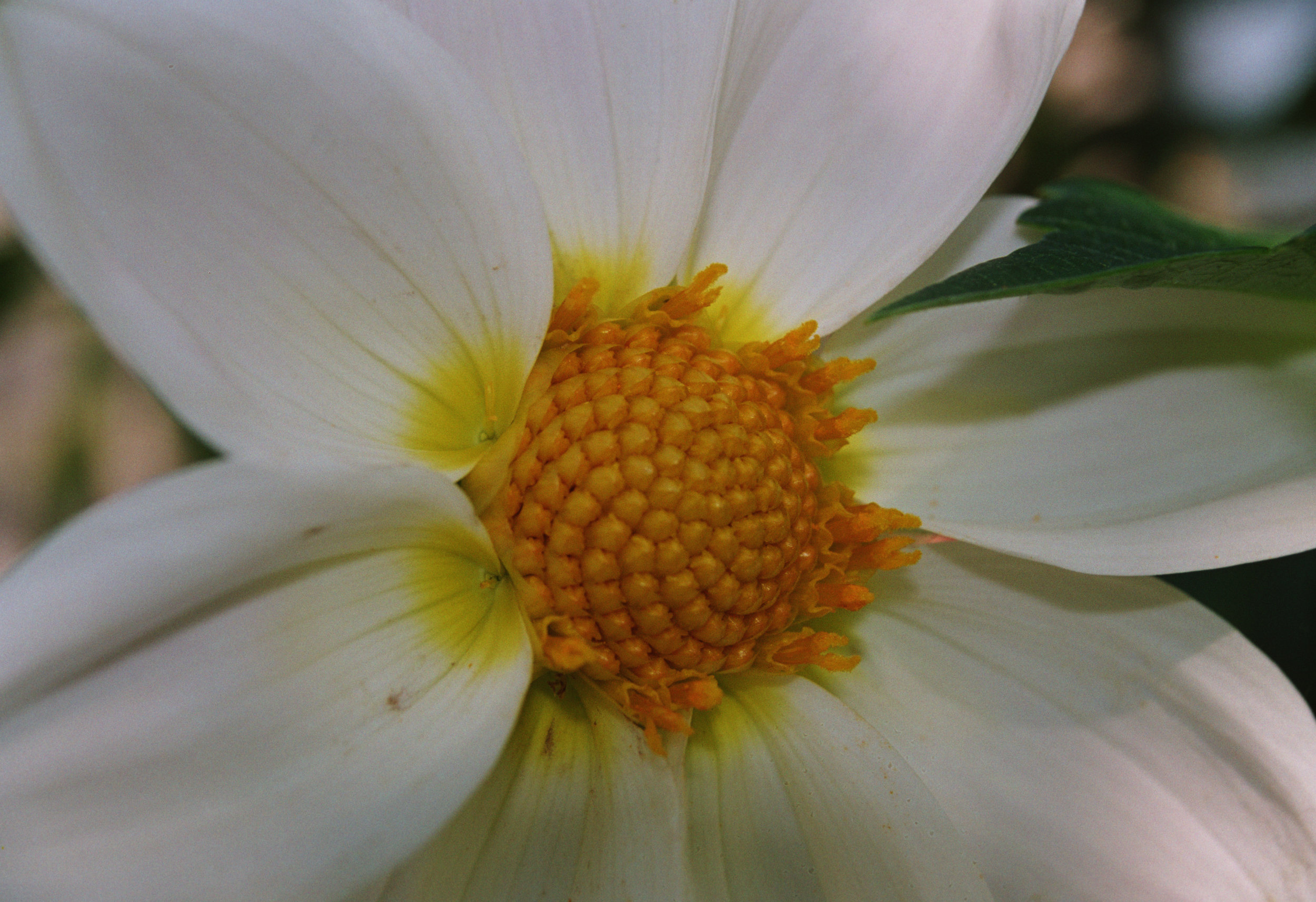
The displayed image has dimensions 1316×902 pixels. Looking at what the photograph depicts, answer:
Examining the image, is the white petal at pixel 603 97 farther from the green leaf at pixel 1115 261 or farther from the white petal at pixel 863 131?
the green leaf at pixel 1115 261

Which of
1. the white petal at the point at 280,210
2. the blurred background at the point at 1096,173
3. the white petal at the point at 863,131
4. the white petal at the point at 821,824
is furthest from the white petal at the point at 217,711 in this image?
the blurred background at the point at 1096,173

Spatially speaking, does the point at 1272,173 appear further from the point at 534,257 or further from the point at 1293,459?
the point at 534,257

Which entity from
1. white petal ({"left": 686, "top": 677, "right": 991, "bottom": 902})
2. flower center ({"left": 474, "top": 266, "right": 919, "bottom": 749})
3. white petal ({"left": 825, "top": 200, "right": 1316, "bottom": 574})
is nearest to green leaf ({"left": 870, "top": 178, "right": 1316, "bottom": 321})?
white petal ({"left": 825, "top": 200, "right": 1316, "bottom": 574})

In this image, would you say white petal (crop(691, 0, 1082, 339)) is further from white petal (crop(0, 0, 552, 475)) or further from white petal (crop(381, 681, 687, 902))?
white petal (crop(381, 681, 687, 902))

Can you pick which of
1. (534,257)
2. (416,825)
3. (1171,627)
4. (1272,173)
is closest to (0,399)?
(534,257)

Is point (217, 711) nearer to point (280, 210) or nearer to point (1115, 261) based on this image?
point (280, 210)

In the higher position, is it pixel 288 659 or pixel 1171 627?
pixel 1171 627
